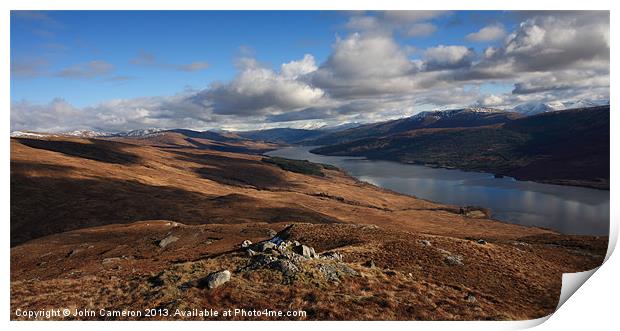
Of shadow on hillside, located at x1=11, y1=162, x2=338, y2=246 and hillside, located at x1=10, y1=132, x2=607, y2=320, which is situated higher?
hillside, located at x1=10, y1=132, x2=607, y2=320

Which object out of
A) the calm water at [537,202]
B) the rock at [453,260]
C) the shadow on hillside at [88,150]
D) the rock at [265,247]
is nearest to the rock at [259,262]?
the rock at [265,247]

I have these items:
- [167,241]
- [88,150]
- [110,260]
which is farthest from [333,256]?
[88,150]

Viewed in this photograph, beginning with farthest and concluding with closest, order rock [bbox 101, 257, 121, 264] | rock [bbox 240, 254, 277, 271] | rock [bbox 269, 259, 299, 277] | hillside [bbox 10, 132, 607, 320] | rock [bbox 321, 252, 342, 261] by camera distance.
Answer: rock [bbox 101, 257, 121, 264], rock [bbox 321, 252, 342, 261], rock [bbox 240, 254, 277, 271], rock [bbox 269, 259, 299, 277], hillside [bbox 10, 132, 607, 320]

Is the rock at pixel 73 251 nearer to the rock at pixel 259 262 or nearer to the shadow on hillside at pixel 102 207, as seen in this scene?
the shadow on hillside at pixel 102 207

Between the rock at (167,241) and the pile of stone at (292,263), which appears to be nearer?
the pile of stone at (292,263)

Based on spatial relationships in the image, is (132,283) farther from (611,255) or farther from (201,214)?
(201,214)

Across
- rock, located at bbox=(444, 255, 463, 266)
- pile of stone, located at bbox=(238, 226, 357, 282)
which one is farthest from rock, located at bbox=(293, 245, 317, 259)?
rock, located at bbox=(444, 255, 463, 266)

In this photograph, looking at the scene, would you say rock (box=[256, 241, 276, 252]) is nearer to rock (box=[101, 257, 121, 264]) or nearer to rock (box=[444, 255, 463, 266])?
rock (box=[444, 255, 463, 266])
